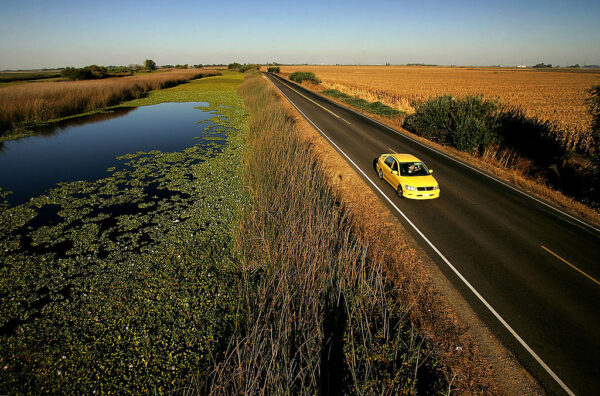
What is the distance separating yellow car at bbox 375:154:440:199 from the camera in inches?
450

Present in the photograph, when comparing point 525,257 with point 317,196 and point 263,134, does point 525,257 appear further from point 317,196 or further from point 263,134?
point 263,134

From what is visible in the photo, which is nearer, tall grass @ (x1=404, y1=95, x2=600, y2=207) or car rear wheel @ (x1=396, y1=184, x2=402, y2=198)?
car rear wheel @ (x1=396, y1=184, x2=402, y2=198)

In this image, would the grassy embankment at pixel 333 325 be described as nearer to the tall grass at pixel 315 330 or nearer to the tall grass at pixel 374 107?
the tall grass at pixel 315 330

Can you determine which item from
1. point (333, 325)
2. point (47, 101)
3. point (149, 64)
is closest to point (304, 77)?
point (47, 101)

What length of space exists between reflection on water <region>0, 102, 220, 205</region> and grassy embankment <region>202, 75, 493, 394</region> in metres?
14.5

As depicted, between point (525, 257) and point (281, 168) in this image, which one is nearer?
point (525, 257)

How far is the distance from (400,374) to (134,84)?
2495 inches

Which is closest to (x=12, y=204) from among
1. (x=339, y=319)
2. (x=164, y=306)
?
(x=164, y=306)

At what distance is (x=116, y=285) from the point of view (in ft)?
24.3

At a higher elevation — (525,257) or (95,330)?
(525,257)

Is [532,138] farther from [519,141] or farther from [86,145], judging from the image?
[86,145]

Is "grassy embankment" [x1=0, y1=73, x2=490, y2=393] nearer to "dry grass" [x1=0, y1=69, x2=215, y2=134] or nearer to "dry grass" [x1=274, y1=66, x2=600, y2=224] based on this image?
"dry grass" [x1=274, y1=66, x2=600, y2=224]

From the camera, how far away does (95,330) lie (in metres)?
6.06

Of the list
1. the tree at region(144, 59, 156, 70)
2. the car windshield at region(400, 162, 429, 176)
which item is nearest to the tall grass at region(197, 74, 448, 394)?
the car windshield at region(400, 162, 429, 176)
